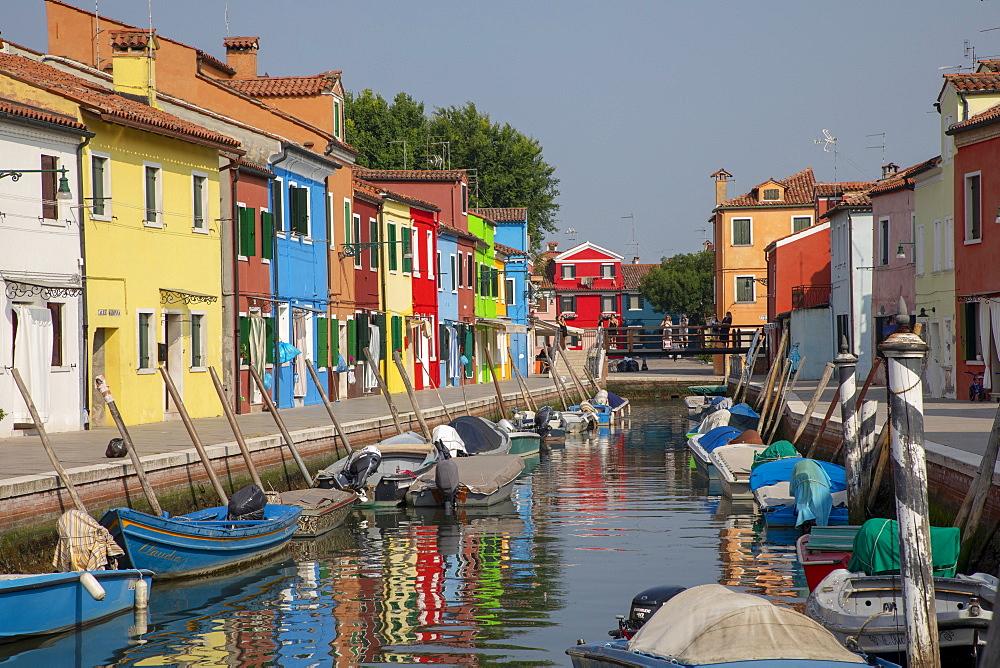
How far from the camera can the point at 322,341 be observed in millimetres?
31266

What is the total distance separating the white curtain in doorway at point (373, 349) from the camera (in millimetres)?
34812

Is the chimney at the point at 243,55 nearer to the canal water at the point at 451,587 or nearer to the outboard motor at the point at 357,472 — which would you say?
the outboard motor at the point at 357,472

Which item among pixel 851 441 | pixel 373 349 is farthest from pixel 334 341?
→ pixel 851 441

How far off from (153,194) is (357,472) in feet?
25.8

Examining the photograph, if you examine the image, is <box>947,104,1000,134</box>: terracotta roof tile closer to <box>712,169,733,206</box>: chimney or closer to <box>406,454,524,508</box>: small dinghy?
<box>406,454,524,508</box>: small dinghy

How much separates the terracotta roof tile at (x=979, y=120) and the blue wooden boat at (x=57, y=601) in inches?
865

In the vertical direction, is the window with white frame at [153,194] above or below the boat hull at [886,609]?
above

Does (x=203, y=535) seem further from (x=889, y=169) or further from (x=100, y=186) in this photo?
(x=889, y=169)

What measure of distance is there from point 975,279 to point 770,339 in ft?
82.7

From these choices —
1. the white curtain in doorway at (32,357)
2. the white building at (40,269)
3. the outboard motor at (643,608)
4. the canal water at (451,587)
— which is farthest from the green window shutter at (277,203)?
the outboard motor at (643,608)

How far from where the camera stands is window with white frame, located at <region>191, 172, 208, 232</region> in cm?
2517

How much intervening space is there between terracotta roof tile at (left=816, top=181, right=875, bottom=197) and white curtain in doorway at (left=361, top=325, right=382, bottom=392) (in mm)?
21231

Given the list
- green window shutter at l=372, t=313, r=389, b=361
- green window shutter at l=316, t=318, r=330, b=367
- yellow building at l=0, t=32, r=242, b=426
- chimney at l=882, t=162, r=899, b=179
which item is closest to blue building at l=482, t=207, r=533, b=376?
chimney at l=882, t=162, r=899, b=179

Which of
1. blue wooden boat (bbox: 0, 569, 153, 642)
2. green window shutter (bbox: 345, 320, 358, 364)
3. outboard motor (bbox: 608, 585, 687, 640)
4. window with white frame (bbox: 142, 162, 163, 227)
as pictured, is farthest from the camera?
green window shutter (bbox: 345, 320, 358, 364)
